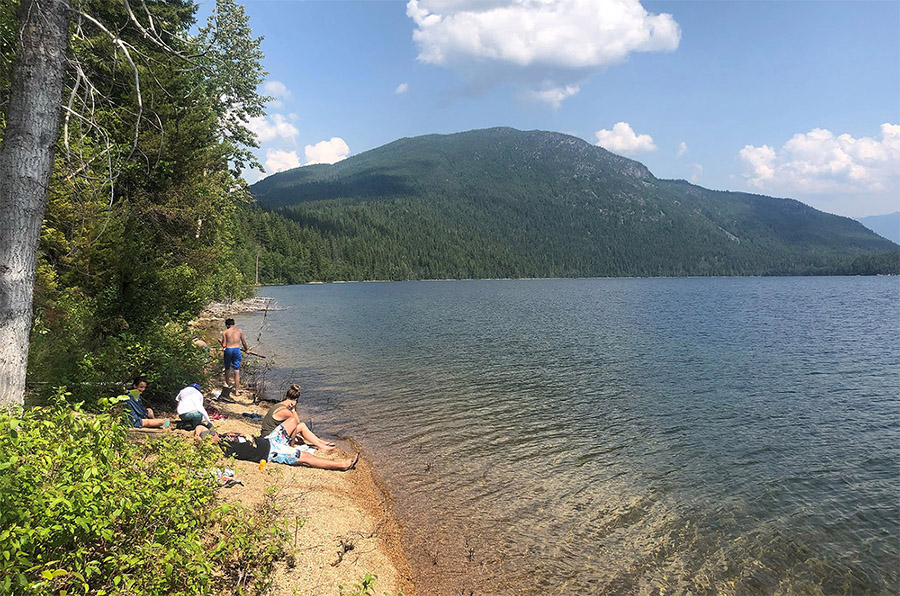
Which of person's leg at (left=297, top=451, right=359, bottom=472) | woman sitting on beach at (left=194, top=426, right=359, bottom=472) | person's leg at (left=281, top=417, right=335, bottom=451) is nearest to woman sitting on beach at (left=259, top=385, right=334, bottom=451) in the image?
person's leg at (left=281, top=417, right=335, bottom=451)

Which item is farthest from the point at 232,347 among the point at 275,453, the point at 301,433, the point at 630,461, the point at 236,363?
the point at 630,461

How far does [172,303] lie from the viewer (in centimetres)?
1460

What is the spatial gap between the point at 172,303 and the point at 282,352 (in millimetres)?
14300

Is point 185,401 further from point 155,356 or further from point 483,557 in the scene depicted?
point 483,557

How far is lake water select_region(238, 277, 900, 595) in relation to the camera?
7.61 metres

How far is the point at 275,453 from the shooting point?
10.2 m

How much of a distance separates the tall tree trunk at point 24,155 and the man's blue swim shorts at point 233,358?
11549mm

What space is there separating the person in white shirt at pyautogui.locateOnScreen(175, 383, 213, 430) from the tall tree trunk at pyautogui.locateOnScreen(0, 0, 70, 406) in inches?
252

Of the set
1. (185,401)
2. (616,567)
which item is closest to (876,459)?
(616,567)

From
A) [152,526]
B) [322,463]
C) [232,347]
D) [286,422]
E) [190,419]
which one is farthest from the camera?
[232,347]

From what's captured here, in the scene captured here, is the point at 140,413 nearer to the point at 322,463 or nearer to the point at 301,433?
the point at 301,433

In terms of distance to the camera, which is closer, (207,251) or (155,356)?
(155,356)

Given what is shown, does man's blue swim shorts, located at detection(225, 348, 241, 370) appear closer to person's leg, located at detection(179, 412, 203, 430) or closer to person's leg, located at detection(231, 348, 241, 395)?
person's leg, located at detection(231, 348, 241, 395)

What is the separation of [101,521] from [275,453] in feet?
21.4
